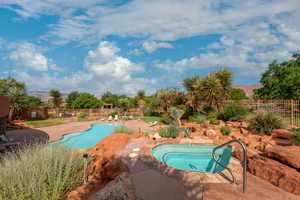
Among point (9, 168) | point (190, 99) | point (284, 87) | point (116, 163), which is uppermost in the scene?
point (284, 87)

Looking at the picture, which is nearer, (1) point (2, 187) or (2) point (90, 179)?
(1) point (2, 187)

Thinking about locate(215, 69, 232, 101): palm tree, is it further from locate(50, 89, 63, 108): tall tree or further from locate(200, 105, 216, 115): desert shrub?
locate(50, 89, 63, 108): tall tree

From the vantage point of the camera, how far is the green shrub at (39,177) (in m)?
2.84

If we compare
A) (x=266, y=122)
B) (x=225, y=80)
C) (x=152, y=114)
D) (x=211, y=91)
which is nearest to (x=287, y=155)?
(x=266, y=122)

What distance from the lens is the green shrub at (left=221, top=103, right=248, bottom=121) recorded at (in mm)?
11695

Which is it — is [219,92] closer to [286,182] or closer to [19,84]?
[286,182]

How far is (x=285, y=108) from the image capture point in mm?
11141

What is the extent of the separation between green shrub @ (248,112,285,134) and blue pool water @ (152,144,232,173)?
127 inches

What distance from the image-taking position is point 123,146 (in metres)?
6.23

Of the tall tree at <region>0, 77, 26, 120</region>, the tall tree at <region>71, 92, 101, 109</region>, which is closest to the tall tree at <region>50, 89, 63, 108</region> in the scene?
the tall tree at <region>0, 77, 26, 120</region>

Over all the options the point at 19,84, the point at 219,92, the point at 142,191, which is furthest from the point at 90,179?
the point at 19,84

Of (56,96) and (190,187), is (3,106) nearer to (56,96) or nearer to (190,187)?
(190,187)

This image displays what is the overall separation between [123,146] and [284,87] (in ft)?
66.9

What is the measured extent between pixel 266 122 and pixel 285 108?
456 cm
